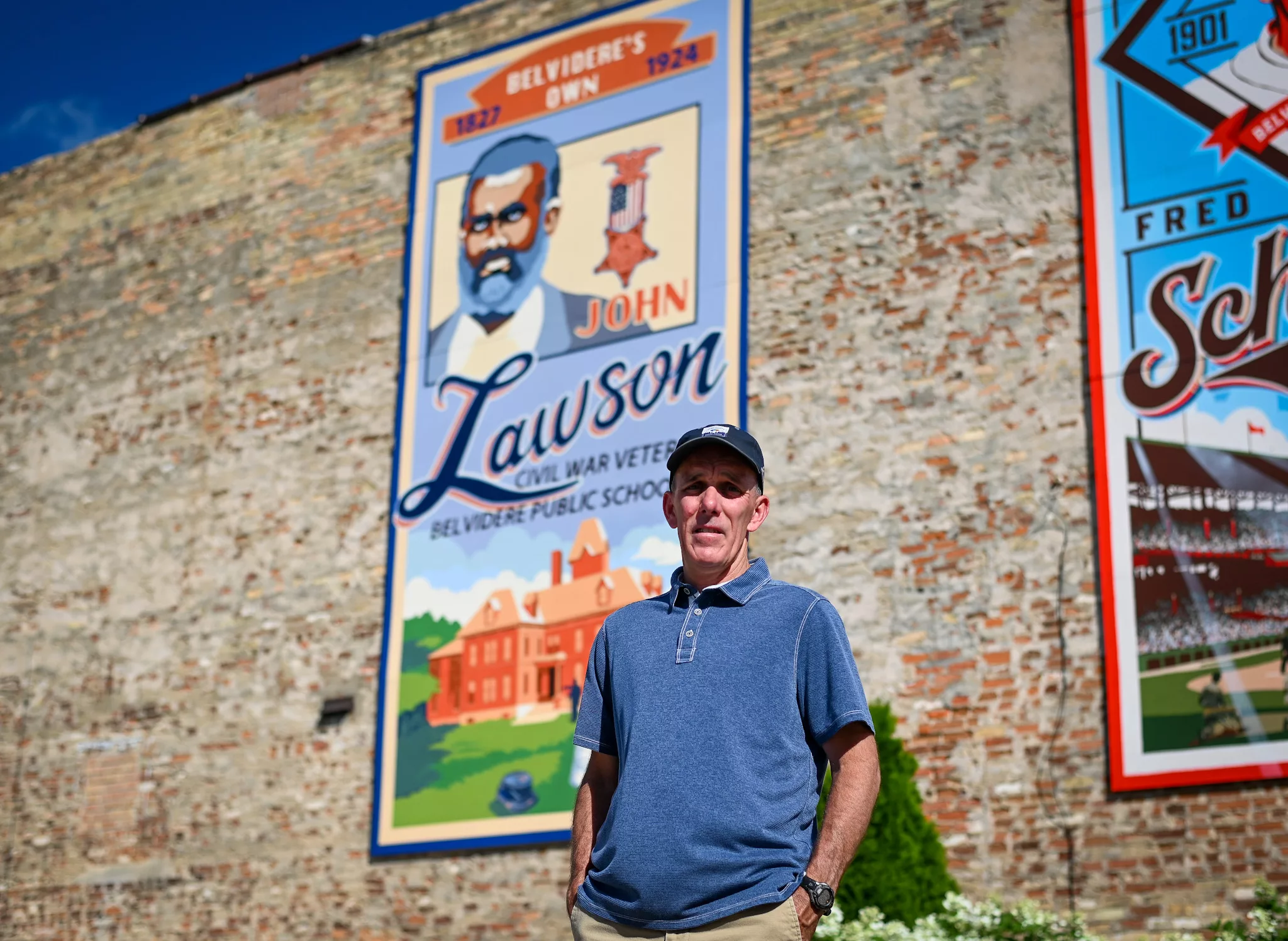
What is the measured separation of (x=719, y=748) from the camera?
10.1 feet

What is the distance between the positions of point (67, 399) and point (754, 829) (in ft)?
38.1

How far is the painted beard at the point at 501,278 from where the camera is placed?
10.8 metres

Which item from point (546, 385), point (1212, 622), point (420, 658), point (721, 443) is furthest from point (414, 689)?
point (721, 443)

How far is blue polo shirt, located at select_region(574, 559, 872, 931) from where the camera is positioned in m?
2.98

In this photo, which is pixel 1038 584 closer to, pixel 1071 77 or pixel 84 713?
pixel 1071 77

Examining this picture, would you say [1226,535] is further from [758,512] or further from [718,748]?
[718,748]

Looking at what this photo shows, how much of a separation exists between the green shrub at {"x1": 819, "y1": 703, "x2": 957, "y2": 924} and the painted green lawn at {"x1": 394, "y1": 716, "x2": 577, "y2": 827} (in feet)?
7.69

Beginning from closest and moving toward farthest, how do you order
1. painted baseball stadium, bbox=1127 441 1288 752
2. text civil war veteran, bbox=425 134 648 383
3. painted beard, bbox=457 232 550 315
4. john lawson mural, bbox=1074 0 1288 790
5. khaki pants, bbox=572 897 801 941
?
1. khaki pants, bbox=572 897 801 941
2. painted baseball stadium, bbox=1127 441 1288 752
3. john lawson mural, bbox=1074 0 1288 790
4. text civil war veteran, bbox=425 134 648 383
5. painted beard, bbox=457 232 550 315

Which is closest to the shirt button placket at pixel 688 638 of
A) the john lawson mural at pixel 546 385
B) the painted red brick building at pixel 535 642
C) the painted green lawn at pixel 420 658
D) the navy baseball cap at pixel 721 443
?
the navy baseball cap at pixel 721 443

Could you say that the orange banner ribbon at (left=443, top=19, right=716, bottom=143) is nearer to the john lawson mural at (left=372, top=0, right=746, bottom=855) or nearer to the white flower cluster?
the john lawson mural at (left=372, top=0, right=746, bottom=855)

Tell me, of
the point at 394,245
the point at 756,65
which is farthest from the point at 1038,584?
the point at 394,245

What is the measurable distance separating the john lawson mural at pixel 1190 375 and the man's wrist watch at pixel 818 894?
5358 millimetres

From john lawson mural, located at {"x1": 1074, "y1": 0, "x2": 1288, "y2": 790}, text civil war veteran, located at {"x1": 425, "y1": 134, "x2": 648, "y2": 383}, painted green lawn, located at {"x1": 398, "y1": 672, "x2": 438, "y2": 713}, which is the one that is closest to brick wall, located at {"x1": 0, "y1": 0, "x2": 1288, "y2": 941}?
john lawson mural, located at {"x1": 1074, "y1": 0, "x2": 1288, "y2": 790}

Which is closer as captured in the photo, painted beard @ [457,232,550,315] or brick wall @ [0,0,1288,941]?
brick wall @ [0,0,1288,941]
